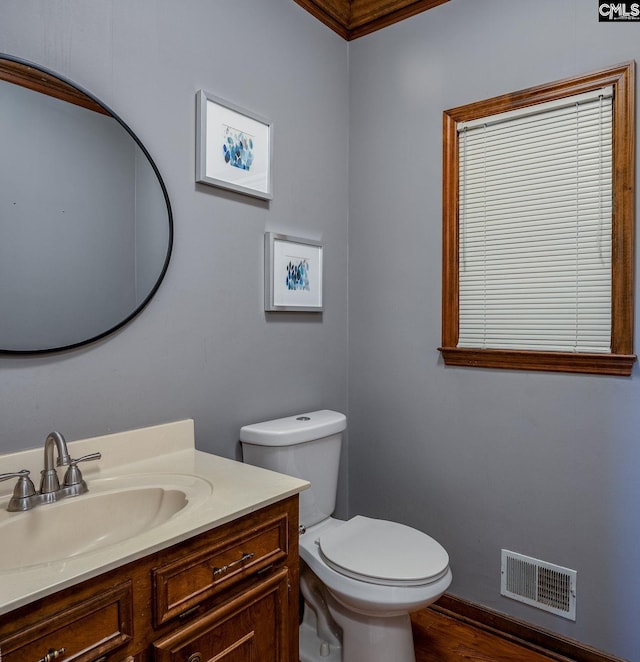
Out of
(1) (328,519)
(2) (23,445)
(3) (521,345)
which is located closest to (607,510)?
(3) (521,345)

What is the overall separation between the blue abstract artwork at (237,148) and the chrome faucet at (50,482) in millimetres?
1069

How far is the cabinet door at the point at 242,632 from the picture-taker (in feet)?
3.32

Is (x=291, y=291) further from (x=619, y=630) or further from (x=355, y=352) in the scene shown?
(x=619, y=630)

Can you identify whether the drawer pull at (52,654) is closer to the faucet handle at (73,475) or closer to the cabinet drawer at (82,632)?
the cabinet drawer at (82,632)

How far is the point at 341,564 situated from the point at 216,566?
1.84 ft

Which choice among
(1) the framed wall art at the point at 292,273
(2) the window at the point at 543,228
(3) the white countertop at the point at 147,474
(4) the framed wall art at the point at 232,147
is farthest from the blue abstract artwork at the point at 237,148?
(3) the white countertop at the point at 147,474

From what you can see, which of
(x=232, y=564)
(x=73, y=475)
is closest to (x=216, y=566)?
(x=232, y=564)

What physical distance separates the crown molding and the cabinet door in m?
2.17

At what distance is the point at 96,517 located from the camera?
1.20 metres

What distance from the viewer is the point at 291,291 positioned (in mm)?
1975

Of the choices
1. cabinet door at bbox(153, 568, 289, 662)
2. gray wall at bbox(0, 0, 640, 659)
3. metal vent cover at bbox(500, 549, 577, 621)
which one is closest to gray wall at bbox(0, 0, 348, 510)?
gray wall at bbox(0, 0, 640, 659)

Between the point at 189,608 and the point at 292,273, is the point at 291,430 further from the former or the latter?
the point at 189,608

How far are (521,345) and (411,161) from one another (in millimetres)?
905

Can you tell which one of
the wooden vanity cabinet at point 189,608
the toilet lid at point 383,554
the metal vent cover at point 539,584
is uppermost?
the wooden vanity cabinet at point 189,608
